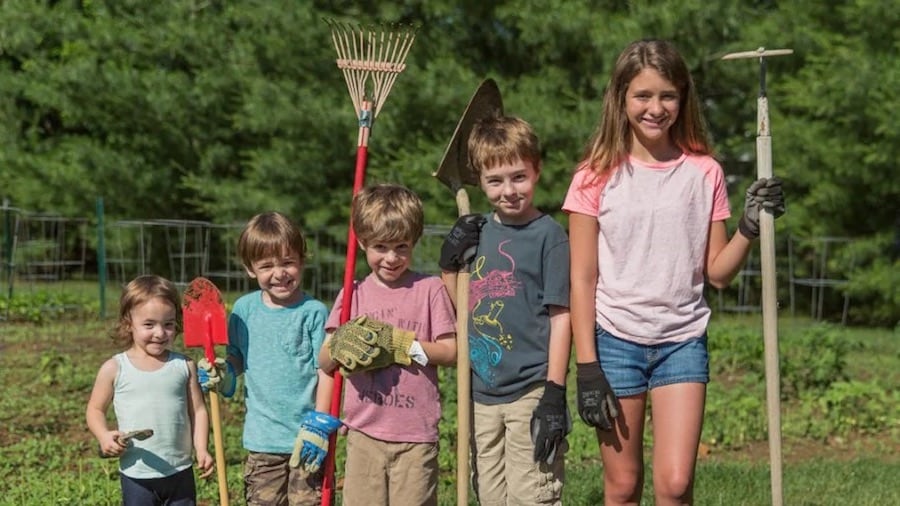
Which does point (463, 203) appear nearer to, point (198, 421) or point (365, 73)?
point (365, 73)

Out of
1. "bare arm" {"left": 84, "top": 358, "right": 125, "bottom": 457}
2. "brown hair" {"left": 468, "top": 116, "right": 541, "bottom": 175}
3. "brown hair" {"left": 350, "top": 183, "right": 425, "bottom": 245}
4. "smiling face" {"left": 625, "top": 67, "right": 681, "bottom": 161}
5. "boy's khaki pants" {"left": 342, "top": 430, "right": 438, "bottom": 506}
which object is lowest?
"boy's khaki pants" {"left": 342, "top": 430, "right": 438, "bottom": 506}

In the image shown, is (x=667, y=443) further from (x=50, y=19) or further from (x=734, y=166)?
(x=50, y=19)

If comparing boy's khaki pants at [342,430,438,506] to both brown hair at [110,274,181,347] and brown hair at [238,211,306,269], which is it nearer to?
brown hair at [238,211,306,269]

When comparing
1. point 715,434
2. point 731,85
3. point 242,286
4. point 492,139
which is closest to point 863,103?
point 731,85

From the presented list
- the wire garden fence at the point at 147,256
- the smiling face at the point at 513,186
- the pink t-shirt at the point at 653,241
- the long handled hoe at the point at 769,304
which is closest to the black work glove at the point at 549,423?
the pink t-shirt at the point at 653,241

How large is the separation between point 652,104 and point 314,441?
59.1 inches

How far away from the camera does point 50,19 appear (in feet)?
57.3

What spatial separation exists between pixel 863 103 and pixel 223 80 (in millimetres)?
7832

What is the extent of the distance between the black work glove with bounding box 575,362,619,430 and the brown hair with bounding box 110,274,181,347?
139 cm

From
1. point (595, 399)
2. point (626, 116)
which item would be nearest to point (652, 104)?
point (626, 116)

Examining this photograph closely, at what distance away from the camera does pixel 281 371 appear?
167 inches

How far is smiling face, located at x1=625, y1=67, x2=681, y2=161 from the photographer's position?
12.2 feet

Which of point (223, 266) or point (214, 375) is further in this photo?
point (223, 266)

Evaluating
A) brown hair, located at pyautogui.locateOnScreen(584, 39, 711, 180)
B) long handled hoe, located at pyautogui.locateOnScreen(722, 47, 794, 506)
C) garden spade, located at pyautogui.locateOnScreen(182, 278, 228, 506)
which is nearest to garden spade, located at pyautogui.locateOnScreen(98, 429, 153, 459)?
garden spade, located at pyautogui.locateOnScreen(182, 278, 228, 506)
